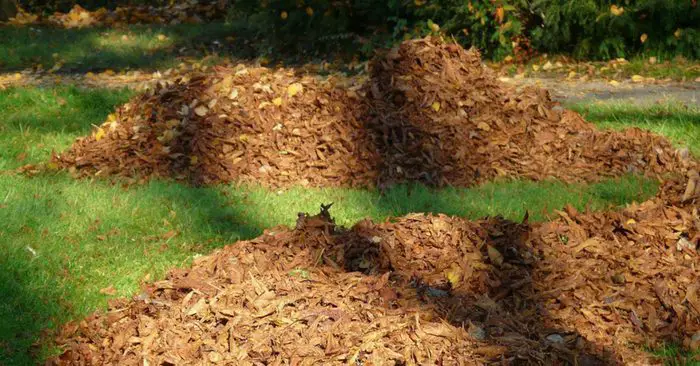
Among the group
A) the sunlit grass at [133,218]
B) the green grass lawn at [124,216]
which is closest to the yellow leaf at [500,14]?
the green grass lawn at [124,216]

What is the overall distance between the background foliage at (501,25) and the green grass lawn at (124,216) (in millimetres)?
3436

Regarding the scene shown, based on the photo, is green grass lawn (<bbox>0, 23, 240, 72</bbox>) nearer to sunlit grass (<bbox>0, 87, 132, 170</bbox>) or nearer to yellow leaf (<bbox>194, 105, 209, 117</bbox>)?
sunlit grass (<bbox>0, 87, 132, 170</bbox>)

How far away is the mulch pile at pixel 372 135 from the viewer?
757cm

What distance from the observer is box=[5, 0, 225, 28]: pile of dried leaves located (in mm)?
17641

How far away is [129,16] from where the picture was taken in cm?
1830

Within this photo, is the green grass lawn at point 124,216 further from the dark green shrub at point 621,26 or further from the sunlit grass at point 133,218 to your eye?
the dark green shrub at point 621,26

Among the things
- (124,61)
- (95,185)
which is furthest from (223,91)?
(124,61)

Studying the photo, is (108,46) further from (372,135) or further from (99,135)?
(372,135)

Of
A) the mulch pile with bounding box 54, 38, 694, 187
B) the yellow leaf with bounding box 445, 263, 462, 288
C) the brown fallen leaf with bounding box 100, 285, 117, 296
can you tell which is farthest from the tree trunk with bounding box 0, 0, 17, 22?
the yellow leaf with bounding box 445, 263, 462, 288

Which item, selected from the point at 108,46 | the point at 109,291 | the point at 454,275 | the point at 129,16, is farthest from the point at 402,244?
the point at 129,16

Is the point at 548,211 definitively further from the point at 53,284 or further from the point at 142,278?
the point at 53,284

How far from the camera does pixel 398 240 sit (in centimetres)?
528

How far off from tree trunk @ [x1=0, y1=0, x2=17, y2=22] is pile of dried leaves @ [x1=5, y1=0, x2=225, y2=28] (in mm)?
100

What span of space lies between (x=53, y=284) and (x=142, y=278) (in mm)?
472
